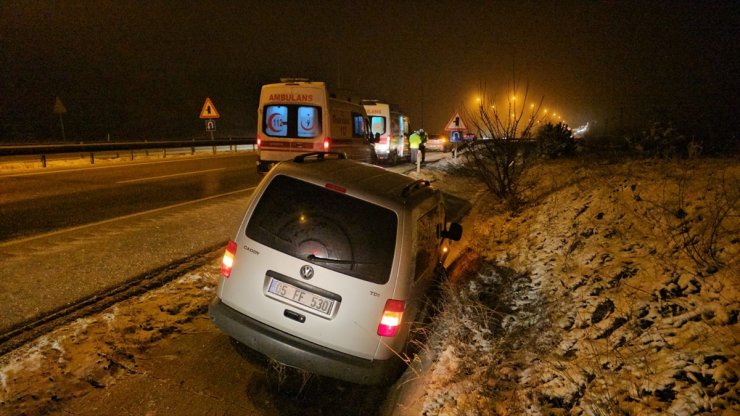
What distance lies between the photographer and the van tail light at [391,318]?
127 inches

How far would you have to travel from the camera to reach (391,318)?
10.7 ft

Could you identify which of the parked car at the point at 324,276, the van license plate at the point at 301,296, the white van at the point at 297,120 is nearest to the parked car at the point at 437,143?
the white van at the point at 297,120

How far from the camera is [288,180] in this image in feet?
11.5

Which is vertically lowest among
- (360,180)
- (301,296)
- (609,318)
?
(609,318)

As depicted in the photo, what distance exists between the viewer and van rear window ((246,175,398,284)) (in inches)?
127

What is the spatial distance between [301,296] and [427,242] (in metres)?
1.33

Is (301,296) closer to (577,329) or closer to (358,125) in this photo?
(577,329)

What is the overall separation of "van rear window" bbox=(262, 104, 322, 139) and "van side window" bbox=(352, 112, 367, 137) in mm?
2091

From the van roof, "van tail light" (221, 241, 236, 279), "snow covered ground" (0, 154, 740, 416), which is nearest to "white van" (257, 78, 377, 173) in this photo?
"snow covered ground" (0, 154, 740, 416)

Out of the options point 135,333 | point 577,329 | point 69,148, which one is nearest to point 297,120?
point 135,333

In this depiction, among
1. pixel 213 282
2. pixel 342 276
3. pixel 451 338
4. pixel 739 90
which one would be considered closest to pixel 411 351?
pixel 451 338

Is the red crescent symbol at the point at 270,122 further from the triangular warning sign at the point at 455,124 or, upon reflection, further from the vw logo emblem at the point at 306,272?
the vw logo emblem at the point at 306,272

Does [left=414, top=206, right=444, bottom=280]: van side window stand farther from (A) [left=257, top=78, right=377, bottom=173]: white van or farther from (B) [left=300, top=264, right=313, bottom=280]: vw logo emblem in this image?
(A) [left=257, top=78, right=377, bottom=173]: white van

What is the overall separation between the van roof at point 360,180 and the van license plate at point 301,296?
0.83 meters
